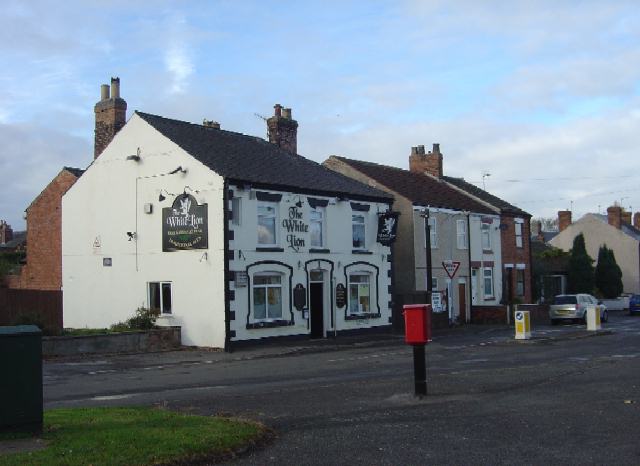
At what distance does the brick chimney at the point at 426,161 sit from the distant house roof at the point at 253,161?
43.9 ft

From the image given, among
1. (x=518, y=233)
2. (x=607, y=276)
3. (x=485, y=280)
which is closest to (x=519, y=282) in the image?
(x=518, y=233)

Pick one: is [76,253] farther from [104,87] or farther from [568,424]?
[568,424]

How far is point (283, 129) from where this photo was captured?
38312mm

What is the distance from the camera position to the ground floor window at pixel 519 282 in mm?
48031

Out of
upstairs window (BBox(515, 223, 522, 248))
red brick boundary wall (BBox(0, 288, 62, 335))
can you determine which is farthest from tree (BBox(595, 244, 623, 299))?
red brick boundary wall (BBox(0, 288, 62, 335))

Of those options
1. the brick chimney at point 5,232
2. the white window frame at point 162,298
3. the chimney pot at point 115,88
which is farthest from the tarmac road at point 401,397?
the brick chimney at point 5,232

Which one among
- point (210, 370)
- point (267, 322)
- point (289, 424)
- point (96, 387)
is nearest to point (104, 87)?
point (267, 322)

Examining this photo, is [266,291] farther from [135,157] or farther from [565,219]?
[565,219]

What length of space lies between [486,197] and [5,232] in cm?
5144

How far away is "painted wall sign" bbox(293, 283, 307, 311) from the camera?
30078mm

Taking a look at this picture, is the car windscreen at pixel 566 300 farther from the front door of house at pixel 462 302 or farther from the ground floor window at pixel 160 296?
the ground floor window at pixel 160 296

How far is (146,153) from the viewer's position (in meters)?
30.0

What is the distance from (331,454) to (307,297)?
22.0 metres

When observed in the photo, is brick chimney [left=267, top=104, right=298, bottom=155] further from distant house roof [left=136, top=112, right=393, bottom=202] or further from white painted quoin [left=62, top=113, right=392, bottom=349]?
white painted quoin [left=62, top=113, right=392, bottom=349]
